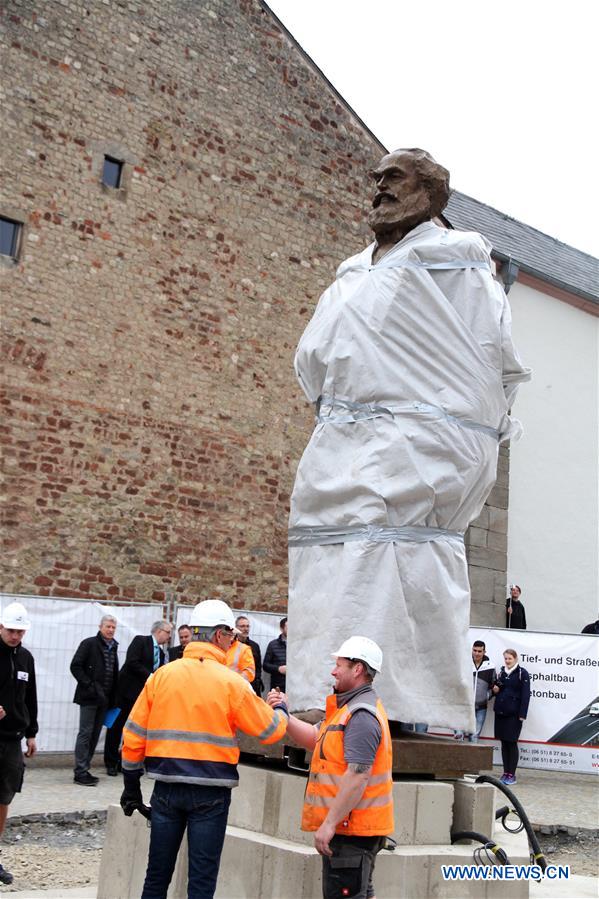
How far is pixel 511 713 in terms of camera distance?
12.0 meters

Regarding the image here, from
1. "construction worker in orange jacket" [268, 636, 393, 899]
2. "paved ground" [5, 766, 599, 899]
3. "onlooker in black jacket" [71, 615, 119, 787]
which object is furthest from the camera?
"onlooker in black jacket" [71, 615, 119, 787]

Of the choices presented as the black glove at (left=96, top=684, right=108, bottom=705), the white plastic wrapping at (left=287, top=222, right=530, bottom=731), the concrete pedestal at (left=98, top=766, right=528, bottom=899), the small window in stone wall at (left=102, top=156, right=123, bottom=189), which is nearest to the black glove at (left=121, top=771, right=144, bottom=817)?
the concrete pedestal at (left=98, top=766, right=528, bottom=899)

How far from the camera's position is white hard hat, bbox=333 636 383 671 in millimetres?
4102

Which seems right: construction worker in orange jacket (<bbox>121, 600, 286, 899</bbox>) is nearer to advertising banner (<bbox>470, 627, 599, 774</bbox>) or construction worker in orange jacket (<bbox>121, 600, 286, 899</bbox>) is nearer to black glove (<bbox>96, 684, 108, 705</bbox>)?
black glove (<bbox>96, 684, 108, 705</bbox>)

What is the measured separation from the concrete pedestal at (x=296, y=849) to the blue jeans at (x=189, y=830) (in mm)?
309

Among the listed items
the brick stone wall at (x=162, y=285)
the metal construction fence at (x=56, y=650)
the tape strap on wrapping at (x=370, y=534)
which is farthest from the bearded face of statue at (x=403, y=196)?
the brick stone wall at (x=162, y=285)

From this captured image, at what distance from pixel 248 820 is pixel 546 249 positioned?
62.9 feet

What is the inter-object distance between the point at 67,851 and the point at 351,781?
4.44 metres

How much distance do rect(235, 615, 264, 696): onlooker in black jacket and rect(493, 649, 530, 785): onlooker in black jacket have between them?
8.68 ft

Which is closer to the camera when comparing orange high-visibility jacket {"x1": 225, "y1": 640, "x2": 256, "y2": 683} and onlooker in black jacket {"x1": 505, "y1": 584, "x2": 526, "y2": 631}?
orange high-visibility jacket {"x1": 225, "y1": 640, "x2": 256, "y2": 683}

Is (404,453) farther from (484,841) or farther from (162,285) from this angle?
(162,285)

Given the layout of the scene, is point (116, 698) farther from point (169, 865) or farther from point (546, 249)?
point (546, 249)

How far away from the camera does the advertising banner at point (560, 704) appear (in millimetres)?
12180

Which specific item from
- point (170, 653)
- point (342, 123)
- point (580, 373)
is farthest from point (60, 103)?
point (580, 373)
